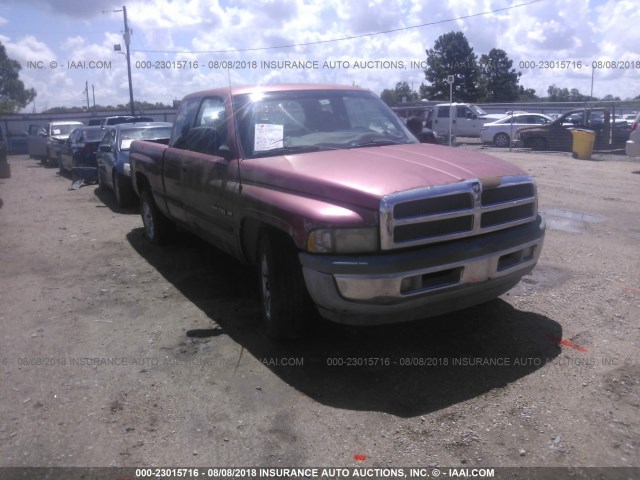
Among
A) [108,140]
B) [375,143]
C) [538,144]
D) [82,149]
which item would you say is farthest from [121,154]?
[538,144]

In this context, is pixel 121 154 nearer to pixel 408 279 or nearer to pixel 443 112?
pixel 408 279

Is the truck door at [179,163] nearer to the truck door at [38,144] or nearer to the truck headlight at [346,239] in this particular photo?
the truck headlight at [346,239]

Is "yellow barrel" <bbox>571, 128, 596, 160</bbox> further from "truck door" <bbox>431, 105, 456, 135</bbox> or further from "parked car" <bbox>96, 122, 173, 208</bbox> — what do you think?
"parked car" <bbox>96, 122, 173, 208</bbox>

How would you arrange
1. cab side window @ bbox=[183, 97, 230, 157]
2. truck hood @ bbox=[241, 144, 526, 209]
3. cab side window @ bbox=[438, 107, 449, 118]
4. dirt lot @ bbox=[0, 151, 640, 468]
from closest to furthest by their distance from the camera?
dirt lot @ bbox=[0, 151, 640, 468] → truck hood @ bbox=[241, 144, 526, 209] → cab side window @ bbox=[183, 97, 230, 157] → cab side window @ bbox=[438, 107, 449, 118]

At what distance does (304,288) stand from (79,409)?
1654 millimetres

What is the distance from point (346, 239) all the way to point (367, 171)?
600 mm

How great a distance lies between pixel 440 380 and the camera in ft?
13.0

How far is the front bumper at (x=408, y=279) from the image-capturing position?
3713mm

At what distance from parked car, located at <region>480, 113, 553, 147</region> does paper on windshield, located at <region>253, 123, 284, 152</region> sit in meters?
21.1

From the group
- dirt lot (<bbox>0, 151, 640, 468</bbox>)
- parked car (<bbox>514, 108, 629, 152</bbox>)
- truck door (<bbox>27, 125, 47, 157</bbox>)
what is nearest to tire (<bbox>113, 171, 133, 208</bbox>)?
dirt lot (<bbox>0, 151, 640, 468</bbox>)

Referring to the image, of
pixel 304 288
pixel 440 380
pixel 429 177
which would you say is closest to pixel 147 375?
pixel 304 288

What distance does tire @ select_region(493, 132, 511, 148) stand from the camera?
24.7 m

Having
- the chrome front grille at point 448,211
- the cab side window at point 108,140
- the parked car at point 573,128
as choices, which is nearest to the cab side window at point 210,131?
the chrome front grille at point 448,211

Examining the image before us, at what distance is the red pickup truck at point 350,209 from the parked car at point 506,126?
20.5m
